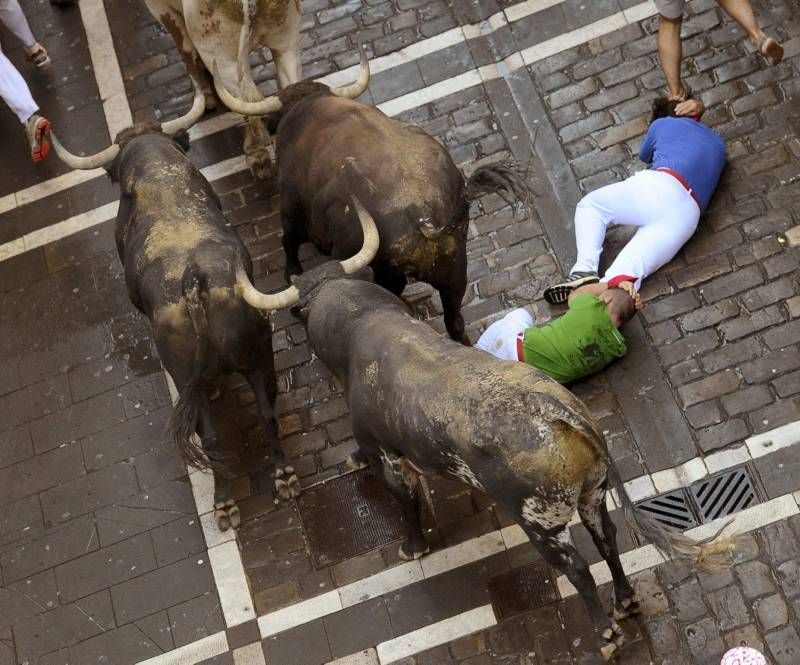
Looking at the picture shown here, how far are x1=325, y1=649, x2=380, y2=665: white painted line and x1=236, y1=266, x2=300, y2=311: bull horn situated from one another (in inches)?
100

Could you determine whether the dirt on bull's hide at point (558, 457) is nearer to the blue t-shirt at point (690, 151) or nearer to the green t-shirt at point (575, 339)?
the green t-shirt at point (575, 339)

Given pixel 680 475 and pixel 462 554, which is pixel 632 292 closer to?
pixel 680 475

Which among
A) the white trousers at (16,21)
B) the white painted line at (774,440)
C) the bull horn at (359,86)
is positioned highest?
the white trousers at (16,21)

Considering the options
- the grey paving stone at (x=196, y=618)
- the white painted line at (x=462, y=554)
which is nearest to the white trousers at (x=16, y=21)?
the grey paving stone at (x=196, y=618)

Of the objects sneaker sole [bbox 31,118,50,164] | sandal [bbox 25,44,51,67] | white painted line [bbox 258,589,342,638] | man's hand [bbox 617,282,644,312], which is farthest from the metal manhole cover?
sandal [bbox 25,44,51,67]

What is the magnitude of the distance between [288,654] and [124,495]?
1977mm

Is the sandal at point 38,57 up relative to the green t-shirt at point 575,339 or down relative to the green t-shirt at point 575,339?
up

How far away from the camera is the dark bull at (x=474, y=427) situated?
19.4ft

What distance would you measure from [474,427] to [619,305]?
2535mm

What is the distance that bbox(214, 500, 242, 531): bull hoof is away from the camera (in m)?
8.34

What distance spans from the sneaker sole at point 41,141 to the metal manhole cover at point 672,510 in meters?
6.73

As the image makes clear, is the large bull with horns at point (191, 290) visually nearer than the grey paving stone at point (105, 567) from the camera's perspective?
Yes

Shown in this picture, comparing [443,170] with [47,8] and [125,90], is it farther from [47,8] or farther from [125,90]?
[47,8]

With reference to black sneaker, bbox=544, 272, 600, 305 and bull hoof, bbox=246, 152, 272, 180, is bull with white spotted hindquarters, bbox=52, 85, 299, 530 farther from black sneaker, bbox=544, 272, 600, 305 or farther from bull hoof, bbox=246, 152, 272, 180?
black sneaker, bbox=544, 272, 600, 305
